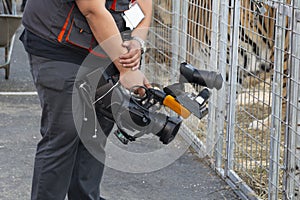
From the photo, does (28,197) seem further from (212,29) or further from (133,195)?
(212,29)

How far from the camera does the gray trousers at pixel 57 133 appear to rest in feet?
12.2

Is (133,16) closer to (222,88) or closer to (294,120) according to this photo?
(294,120)

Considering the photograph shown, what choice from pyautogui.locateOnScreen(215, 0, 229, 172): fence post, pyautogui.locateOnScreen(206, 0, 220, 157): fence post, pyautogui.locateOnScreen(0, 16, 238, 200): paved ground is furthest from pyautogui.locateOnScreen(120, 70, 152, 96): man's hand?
pyautogui.locateOnScreen(206, 0, 220, 157): fence post

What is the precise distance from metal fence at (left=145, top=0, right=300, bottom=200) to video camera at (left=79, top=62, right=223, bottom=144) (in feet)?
2.66

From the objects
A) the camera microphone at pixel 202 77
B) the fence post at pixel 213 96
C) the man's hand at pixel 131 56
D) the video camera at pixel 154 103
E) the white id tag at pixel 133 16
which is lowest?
the fence post at pixel 213 96

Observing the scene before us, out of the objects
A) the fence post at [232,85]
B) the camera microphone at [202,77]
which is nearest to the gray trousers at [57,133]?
the camera microphone at [202,77]

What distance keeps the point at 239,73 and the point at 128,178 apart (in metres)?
1.32

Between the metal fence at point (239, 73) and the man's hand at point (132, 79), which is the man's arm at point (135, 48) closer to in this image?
the man's hand at point (132, 79)

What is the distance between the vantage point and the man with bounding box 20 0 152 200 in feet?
11.7

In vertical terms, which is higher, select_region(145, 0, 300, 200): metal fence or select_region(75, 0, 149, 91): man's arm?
select_region(75, 0, 149, 91): man's arm

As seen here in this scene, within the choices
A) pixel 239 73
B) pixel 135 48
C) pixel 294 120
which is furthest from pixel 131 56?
pixel 239 73

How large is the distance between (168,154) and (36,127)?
4.61 ft

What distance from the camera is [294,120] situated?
163 inches

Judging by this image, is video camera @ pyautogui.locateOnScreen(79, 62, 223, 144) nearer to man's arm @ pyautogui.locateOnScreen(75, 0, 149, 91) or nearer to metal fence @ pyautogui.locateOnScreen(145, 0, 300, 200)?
man's arm @ pyautogui.locateOnScreen(75, 0, 149, 91)
